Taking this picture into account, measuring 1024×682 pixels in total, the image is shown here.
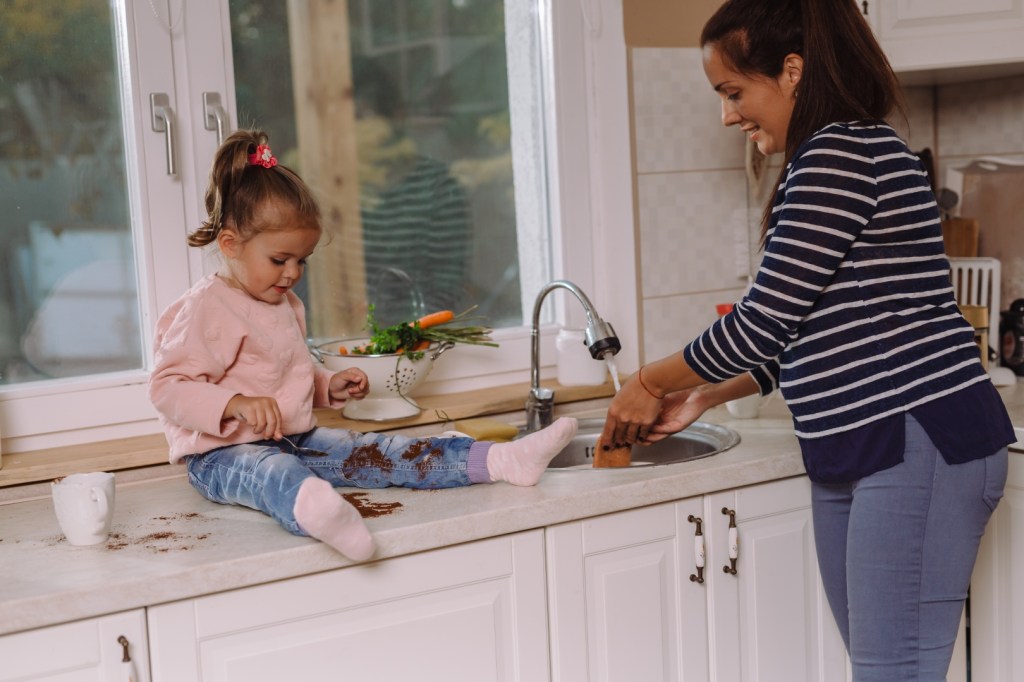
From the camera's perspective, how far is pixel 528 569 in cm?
146

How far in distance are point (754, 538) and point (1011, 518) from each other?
410 millimetres

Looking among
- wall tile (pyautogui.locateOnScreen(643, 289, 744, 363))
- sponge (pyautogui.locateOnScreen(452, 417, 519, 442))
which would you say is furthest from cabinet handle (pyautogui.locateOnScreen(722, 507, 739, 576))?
wall tile (pyautogui.locateOnScreen(643, 289, 744, 363))

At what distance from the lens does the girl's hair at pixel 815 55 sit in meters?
1.35

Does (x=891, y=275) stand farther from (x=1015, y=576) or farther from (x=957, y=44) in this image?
(x=957, y=44)

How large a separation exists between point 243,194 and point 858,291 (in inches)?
33.1

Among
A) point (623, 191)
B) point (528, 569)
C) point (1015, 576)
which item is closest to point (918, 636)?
point (1015, 576)

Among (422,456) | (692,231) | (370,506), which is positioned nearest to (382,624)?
(370,506)

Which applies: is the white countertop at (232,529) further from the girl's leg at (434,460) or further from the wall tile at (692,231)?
the wall tile at (692,231)

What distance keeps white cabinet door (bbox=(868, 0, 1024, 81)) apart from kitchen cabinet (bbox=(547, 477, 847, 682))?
89 centimetres

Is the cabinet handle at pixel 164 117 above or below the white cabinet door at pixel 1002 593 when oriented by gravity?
above

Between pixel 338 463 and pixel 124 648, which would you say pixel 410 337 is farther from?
pixel 124 648

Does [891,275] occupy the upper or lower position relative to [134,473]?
upper

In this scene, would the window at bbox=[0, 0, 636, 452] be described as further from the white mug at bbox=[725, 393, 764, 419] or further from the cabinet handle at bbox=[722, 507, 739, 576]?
the cabinet handle at bbox=[722, 507, 739, 576]

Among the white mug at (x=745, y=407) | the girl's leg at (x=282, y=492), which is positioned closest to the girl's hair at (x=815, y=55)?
the white mug at (x=745, y=407)
